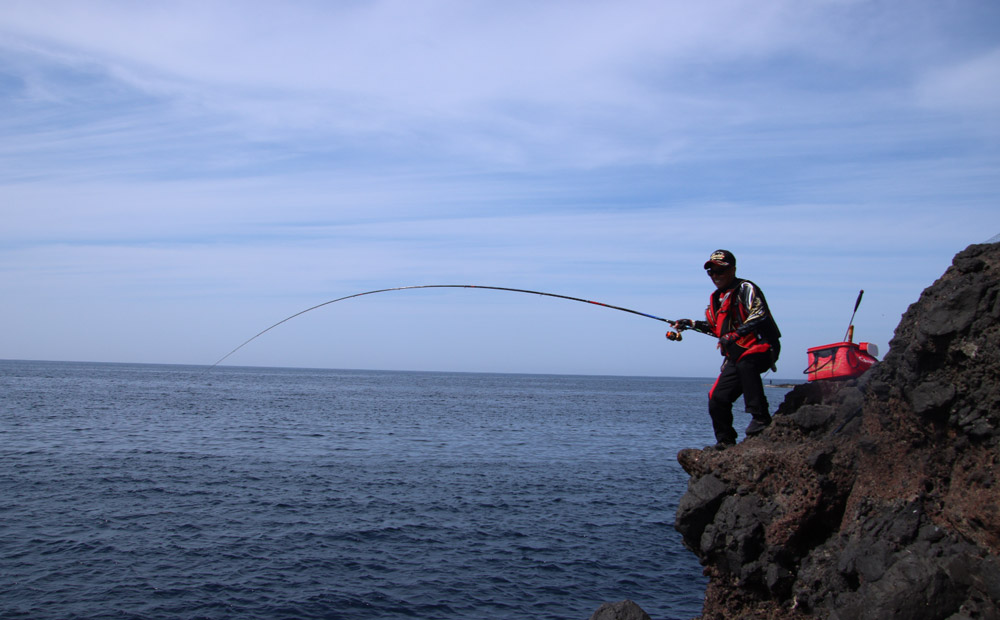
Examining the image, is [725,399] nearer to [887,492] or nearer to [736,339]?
[736,339]

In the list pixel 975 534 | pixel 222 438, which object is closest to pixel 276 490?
pixel 222 438

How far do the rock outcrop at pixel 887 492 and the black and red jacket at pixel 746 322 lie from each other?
89 centimetres

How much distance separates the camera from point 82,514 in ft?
60.3

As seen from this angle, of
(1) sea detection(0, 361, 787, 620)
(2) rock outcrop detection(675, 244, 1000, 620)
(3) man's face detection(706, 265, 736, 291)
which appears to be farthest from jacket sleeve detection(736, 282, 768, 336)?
(1) sea detection(0, 361, 787, 620)

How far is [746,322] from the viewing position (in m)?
7.64

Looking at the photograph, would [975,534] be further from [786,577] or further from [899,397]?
[786,577]

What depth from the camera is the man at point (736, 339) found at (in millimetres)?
7680

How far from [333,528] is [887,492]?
14.0 metres

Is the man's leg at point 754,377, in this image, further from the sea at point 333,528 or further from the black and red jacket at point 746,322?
the sea at point 333,528

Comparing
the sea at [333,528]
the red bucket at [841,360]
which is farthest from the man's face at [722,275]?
the sea at [333,528]

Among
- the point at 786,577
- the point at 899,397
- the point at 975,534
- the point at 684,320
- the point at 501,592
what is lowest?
the point at 501,592

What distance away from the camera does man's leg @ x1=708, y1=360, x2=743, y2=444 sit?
7.96 metres

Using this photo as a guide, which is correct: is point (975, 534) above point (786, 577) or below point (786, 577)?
above

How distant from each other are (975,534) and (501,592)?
945cm
